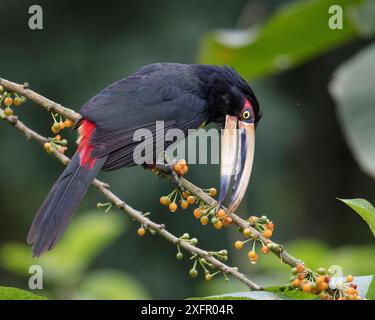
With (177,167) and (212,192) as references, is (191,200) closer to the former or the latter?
(212,192)

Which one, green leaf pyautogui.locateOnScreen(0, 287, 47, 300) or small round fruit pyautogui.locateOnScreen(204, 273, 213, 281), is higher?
small round fruit pyautogui.locateOnScreen(204, 273, 213, 281)

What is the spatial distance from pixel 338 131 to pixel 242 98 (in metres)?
5.00

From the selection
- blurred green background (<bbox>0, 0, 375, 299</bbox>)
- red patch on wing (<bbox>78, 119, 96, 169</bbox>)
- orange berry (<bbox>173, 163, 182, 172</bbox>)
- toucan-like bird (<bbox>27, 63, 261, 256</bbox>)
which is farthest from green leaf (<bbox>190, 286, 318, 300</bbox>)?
blurred green background (<bbox>0, 0, 375, 299</bbox>)

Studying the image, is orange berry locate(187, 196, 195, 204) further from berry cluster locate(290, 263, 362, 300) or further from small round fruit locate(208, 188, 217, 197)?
berry cluster locate(290, 263, 362, 300)

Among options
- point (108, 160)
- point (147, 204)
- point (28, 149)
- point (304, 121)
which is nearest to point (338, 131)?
point (304, 121)

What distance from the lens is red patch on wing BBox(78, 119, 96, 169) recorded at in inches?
124

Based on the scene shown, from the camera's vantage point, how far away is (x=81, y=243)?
4.53 metres

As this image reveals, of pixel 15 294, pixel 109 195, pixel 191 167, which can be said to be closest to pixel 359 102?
pixel 109 195

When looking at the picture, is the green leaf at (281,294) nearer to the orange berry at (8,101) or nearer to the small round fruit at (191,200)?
the small round fruit at (191,200)

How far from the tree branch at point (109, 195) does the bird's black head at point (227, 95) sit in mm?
902

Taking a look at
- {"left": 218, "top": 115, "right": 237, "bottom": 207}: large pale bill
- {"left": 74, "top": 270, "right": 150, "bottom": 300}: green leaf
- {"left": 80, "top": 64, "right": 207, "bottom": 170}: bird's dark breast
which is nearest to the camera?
{"left": 218, "top": 115, "right": 237, "bottom": 207}: large pale bill

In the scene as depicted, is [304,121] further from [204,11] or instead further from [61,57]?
[61,57]

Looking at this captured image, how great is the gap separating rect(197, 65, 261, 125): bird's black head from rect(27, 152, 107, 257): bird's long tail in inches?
31.9

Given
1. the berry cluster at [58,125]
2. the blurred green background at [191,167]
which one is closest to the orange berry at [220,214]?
the berry cluster at [58,125]
